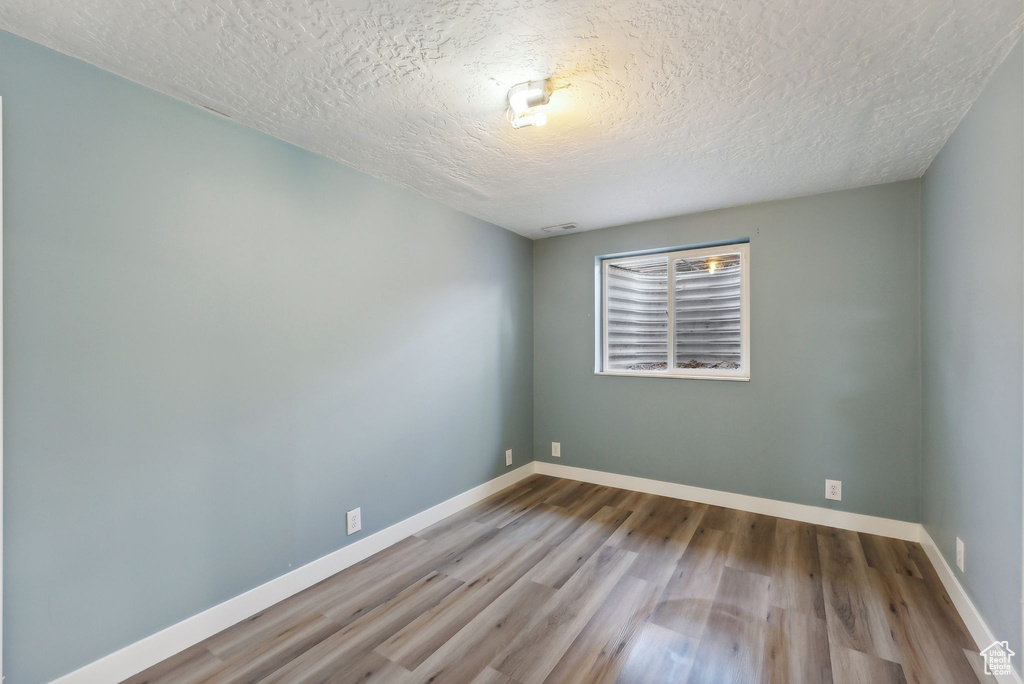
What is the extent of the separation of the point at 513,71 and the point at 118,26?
50.9 inches

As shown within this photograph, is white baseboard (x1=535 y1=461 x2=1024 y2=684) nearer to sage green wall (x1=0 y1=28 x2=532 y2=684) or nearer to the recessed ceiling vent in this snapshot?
sage green wall (x1=0 y1=28 x2=532 y2=684)

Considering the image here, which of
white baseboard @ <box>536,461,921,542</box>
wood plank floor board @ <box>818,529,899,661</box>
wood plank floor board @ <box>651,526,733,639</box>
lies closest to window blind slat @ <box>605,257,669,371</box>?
white baseboard @ <box>536,461,921,542</box>

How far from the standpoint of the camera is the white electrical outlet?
2484 mm

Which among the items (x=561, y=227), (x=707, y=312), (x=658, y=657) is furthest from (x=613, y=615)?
(x=561, y=227)

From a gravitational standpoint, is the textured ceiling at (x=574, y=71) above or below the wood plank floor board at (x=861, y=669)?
above

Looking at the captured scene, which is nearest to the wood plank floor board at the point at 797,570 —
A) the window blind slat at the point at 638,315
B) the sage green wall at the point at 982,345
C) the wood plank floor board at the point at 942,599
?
the wood plank floor board at the point at 942,599

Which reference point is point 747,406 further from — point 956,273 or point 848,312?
point 956,273

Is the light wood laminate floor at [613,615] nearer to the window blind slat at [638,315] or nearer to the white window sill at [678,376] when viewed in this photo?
the white window sill at [678,376]

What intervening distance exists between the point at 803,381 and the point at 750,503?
98 cm

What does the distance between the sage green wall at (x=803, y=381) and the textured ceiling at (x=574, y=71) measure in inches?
21.3

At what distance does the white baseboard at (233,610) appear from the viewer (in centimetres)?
162

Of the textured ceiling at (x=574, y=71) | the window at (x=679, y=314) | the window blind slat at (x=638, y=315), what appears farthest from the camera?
the window blind slat at (x=638, y=315)

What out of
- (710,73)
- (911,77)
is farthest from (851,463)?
(710,73)

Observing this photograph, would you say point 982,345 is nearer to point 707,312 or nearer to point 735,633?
point 735,633
